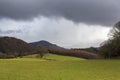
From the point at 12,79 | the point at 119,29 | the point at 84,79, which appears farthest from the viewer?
the point at 119,29

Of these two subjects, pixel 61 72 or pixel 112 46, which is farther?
pixel 112 46

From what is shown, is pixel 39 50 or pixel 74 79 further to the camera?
pixel 39 50

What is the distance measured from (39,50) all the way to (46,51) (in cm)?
464

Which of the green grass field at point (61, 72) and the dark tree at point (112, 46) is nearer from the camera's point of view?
the green grass field at point (61, 72)

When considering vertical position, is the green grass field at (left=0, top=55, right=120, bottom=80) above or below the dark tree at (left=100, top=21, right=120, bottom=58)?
below

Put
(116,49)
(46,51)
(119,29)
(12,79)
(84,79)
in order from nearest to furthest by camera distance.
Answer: (12,79), (84,79), (116,49), (119,29), (46,51)

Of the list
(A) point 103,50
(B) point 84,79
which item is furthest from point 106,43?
(B) point 84,79

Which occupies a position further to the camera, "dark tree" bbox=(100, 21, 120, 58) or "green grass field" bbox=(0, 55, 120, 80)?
"dark tree" bbox=(100, 21, 120, 58)

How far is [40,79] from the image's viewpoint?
3381 cm

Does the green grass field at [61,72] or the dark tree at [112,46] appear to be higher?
the dark tree at [112,46]

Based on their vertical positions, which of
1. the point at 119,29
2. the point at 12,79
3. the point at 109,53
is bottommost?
the point at 12,79

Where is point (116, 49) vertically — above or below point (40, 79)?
above

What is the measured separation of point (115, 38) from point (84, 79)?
62429mm

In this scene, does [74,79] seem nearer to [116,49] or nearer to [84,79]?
[84,79]
